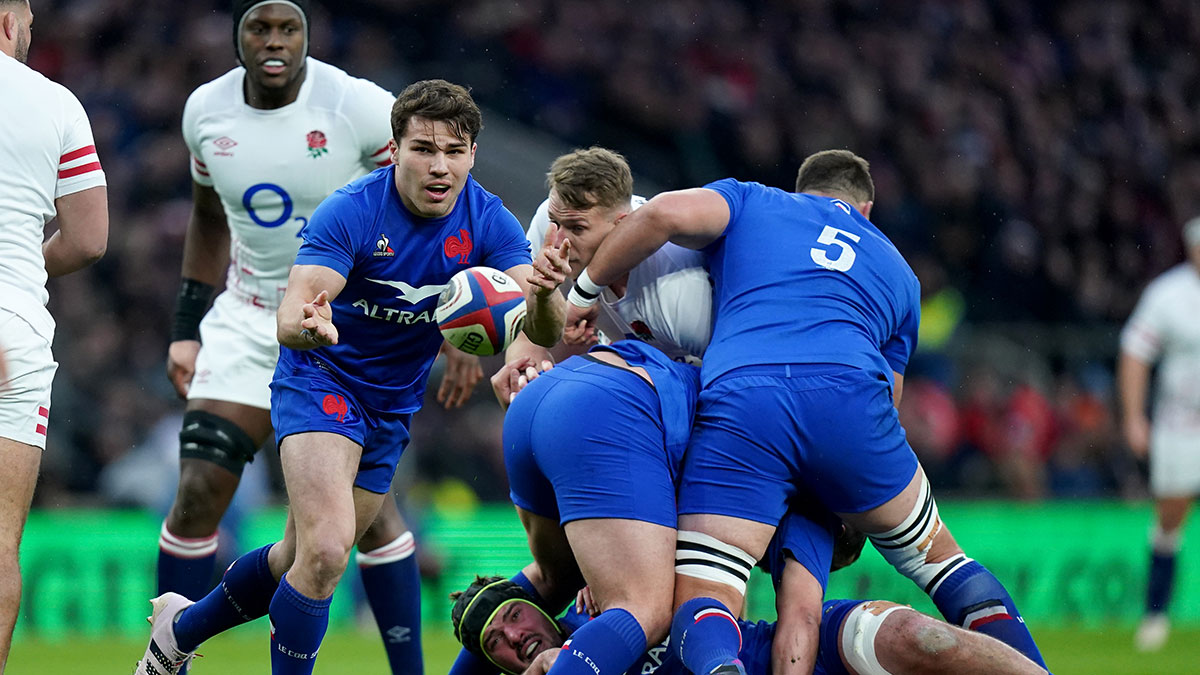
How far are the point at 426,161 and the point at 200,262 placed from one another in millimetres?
1915

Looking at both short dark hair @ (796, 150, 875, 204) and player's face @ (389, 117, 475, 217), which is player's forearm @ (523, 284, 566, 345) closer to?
player's face @ (389, 117, 475, 217)

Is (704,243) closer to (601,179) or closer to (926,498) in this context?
(601,179)

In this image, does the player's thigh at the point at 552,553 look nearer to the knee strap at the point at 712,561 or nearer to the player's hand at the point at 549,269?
the knee strap at the point at 712,561

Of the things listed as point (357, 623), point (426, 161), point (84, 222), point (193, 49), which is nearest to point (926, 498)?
point (426, 161)

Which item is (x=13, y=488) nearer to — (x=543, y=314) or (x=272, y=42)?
(x=543, y=314)

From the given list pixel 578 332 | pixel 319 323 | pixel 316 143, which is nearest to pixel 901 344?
pixel 578 332

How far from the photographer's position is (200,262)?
6785mm

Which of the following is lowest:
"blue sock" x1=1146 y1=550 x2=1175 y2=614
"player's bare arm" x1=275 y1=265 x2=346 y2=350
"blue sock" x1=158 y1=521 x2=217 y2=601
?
"blue sock" x1=1146 y1=550 x2=1175 y2=614

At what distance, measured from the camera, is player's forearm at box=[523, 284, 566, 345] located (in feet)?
16.8

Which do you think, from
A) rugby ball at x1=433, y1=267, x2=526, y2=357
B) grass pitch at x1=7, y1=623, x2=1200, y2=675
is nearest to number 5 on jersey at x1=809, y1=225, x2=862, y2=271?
rugby ball at x1=433, y1=267, x2=526, y2=357

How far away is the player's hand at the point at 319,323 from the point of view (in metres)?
4.81

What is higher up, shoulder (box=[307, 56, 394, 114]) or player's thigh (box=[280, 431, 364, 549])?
shoulder (box=[307, 56, 394, 114])

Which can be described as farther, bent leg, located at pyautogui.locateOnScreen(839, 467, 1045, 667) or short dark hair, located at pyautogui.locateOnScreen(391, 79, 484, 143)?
short dark hair, located at pyautogui.locateOnScreen(391, 79, 484, 143)

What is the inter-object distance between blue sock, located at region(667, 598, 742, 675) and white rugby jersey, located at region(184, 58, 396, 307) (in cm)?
262
